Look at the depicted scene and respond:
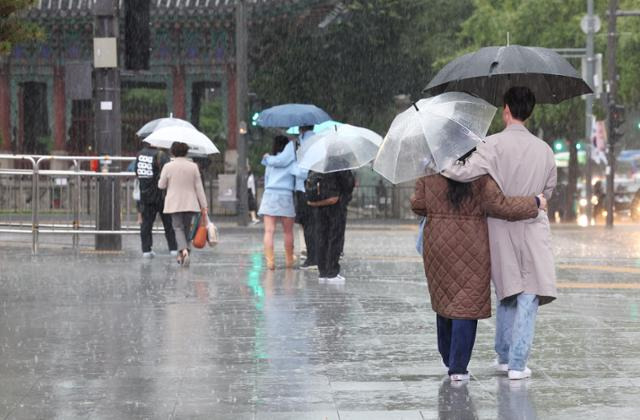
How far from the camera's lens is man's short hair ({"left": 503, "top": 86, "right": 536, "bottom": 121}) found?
9297 mm

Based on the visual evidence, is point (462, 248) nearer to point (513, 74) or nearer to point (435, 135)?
point (435, 135)

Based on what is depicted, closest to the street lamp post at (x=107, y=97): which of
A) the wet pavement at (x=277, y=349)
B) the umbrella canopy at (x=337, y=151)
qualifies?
the wet pavement at (x=277, y=349)

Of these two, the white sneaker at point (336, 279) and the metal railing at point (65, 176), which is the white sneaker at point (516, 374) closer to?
the white sneaker at point (336, 279)

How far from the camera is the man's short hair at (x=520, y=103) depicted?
9.30m

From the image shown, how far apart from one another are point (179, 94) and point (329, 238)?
982 inches

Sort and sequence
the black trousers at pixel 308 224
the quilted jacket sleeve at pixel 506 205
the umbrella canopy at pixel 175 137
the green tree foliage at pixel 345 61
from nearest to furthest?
the quilted jacket sleeve at pixel 506 205 < the black trousers at pixel 308 224 < the umbrella canopy at pixel 175 137 < the green tree foliage at pixel 345 61

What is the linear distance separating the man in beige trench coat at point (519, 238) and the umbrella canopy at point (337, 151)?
6.42 m

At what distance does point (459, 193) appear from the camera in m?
9.11

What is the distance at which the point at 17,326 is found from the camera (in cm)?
1205

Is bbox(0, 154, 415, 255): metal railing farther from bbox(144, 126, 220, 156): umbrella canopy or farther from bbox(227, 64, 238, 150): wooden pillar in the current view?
bbox(227, 64, 238, 150): wooden pillar

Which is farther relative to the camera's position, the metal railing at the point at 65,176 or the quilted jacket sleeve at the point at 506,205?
the metal railing at the point at 65,176

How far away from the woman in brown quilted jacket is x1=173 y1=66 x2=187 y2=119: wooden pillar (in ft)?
103

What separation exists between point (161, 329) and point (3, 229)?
10.9 meters

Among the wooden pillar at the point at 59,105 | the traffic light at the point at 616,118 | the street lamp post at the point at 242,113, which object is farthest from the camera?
the wooden pillar at the point at 59,105
